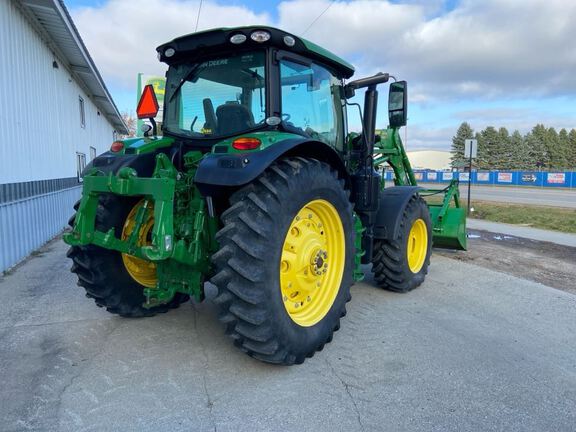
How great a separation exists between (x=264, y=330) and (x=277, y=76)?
2.07 m

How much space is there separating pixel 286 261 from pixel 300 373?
33.2 inches

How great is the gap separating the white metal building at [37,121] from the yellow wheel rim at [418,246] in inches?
223

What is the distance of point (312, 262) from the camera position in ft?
11.9

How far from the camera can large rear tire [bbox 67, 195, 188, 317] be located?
3.91m

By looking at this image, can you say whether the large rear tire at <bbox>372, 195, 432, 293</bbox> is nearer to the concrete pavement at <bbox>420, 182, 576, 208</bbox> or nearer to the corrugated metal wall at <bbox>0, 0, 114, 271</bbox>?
the corrugated metal wall at <bbox>0, 0, 114, 271</bbox>

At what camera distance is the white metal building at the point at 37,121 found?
7086mm

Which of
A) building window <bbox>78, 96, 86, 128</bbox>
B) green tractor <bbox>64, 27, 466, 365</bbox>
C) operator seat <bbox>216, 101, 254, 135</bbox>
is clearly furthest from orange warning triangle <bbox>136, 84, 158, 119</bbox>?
building window <bbox>78, 96, 86, 128</bbox>

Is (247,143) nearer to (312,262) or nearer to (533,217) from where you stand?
(312,262)

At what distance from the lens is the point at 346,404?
2.92 m

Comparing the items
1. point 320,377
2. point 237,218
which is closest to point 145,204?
point 237,218

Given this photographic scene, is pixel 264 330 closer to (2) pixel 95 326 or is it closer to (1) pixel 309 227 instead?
(1) pixel 309 227

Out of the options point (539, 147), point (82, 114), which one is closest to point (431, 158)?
point (539, 147)

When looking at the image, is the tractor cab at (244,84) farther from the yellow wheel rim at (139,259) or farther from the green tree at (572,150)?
the green tree at (572,150)

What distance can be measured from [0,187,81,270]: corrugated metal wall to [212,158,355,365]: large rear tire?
15.8ft
